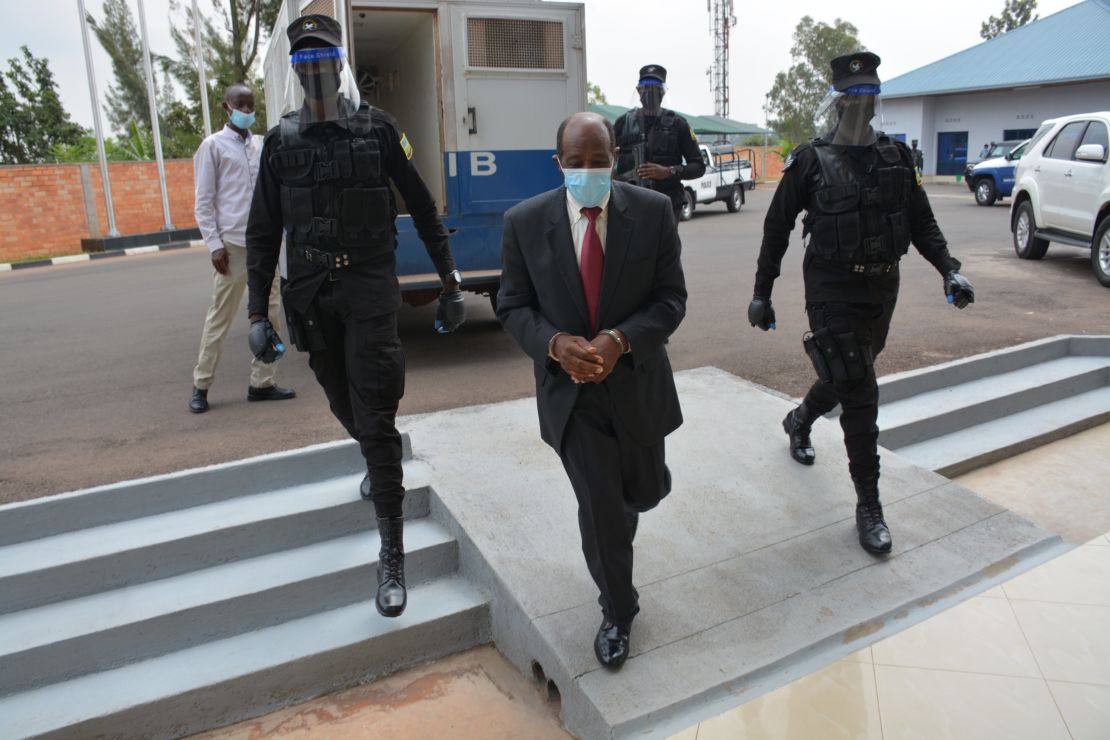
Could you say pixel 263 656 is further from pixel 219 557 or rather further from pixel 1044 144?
pixel 1044 144

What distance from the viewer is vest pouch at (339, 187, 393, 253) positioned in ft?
11.1

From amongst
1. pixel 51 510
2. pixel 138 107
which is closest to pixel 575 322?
pixel 51 510

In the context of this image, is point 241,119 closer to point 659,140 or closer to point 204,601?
point 659,140

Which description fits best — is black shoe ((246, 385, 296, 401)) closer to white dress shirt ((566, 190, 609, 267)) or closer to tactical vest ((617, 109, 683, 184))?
tactical vest ((617, 109, 683, 184))

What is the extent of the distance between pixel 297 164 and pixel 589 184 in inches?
52.5

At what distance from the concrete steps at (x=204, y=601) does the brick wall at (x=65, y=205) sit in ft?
63.8

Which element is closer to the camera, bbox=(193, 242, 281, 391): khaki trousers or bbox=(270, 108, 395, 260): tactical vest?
bbox=(270, 108, 395, 260): tactical vest

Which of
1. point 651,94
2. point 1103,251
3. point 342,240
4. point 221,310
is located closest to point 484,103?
point 651,94

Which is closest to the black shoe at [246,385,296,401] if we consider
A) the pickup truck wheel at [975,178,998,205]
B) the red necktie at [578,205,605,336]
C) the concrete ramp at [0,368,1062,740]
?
the concrete ramp at [0,368,1062,740]

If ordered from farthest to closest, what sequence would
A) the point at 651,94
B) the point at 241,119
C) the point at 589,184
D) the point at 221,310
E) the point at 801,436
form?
the point at 651,94, the point at 221,310, the point at 241,119, the point at 801,436, the point at 589,184

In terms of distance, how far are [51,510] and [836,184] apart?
3848 millimetres

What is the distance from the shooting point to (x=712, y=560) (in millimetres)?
3746

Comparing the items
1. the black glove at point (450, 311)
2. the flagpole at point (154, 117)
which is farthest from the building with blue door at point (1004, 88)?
the black glove at point (450, 311)

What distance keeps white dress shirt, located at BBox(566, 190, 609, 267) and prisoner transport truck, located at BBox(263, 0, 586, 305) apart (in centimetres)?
366
